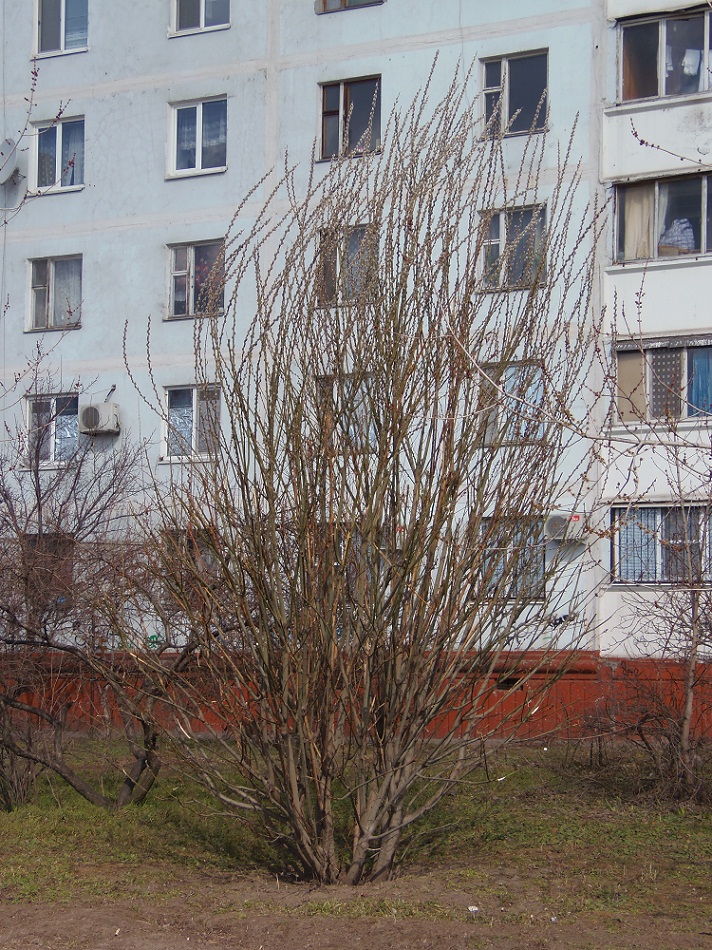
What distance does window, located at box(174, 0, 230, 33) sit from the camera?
20.5 meters

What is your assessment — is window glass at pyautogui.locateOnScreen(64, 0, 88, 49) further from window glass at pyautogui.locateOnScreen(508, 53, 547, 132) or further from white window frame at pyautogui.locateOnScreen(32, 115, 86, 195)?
window glass at pyautogui.locateOnScreen(508, 53, 547, 132)

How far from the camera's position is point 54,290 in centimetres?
2144

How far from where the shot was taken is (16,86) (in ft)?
71.6

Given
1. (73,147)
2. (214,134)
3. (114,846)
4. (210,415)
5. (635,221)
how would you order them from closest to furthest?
(210,415)
(114,846)
(635,221)
(214,134)
(73,147)

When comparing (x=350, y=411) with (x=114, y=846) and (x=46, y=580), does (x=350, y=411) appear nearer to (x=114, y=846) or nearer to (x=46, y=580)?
(x=114, y=846)

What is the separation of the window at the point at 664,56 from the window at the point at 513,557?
11.9m

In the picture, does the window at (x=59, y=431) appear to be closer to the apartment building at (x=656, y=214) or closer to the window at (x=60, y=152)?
the window at (x=60, y=152)

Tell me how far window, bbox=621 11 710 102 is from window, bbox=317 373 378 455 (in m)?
12.1

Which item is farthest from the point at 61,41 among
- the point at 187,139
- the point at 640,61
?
the point at 640,61

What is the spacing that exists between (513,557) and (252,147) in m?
14.2

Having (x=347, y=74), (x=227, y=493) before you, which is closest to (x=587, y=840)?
(x=227, y=493)

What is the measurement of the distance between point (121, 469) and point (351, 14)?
8244mm

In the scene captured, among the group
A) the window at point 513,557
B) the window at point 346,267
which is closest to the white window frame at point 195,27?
the window at point 346,267

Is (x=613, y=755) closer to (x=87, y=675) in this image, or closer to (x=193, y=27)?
(x=87, y=675)
